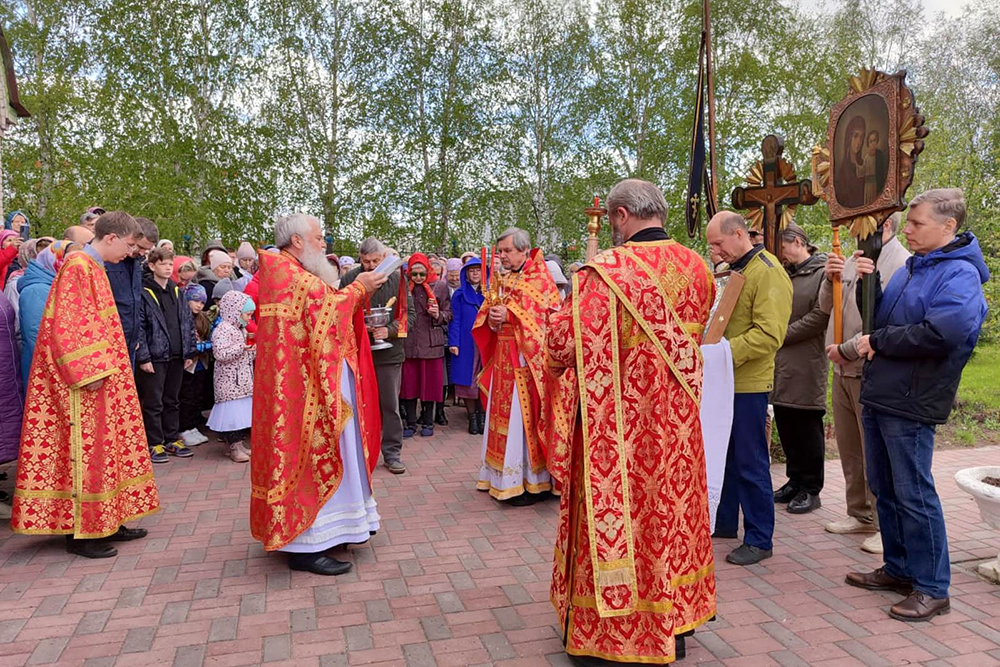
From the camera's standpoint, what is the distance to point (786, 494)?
5.35 meters

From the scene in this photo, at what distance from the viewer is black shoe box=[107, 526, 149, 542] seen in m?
4.56

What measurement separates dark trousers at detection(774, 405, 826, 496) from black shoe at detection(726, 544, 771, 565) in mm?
1166

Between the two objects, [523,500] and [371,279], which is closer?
[371,279]

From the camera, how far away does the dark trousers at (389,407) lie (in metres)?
6.33

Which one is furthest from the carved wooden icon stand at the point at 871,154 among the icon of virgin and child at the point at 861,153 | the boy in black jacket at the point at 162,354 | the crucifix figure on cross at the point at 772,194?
the boy in black jacket at the point at 162,354

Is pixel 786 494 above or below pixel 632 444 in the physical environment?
below

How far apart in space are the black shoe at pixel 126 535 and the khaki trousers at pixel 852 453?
15.5 feet

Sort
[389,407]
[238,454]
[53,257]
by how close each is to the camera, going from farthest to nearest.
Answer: [238,454], [389,407], [53,257]

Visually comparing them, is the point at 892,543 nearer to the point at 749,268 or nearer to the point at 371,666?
the point at 749,268

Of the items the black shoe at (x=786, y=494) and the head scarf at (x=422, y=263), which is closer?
the black shoe at (x=786, y=494)

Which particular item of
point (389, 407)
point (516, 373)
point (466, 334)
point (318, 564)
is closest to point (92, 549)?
point (318, 564)

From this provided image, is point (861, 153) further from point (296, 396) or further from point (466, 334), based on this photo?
point (466, 334)

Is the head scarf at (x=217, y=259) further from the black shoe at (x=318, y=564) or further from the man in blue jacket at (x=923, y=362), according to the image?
the man in blue jacket at (x=923, y=362)

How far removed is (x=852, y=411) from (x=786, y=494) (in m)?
1.00
